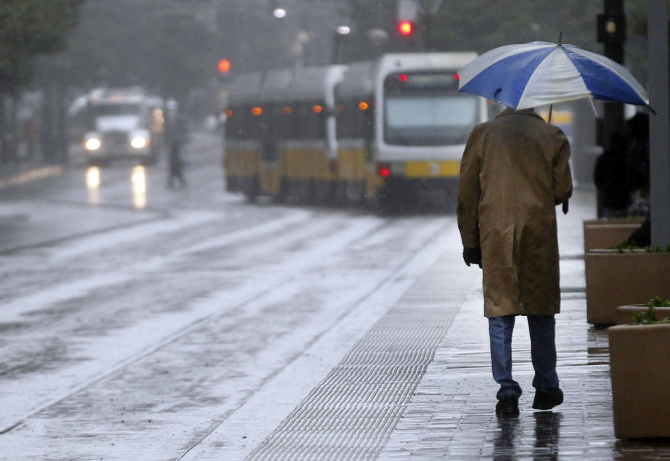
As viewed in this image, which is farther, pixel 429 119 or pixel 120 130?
pixel 120 130

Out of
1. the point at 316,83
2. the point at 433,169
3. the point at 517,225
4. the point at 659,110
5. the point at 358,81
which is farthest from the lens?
the point at 316,83

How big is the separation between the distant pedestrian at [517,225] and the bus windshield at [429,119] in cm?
2325

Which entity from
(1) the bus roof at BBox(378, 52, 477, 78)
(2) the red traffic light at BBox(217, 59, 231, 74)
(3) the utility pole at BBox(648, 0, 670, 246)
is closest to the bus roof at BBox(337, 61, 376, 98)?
(1) the bus roof at BBox(378, 52, 477, 78)

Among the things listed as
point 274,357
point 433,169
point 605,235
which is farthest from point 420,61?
point 274,357

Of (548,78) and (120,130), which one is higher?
(548,78)

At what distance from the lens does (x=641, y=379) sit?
6.64 m

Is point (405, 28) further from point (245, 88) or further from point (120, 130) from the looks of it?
point (120, 130)

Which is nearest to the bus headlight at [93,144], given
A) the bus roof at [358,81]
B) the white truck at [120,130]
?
the white truck at [120,130]

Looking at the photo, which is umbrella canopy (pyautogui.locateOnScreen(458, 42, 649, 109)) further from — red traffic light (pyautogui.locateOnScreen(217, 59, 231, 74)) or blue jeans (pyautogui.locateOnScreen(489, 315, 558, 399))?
red traffic light (pyautogui.locateOnScreen(217, 59, 231, 74))

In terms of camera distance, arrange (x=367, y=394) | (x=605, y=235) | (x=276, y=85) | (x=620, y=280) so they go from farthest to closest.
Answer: (x=276, y=85)
(x=605, y=235)
(x=620, y=280)
(x=367, y=394)

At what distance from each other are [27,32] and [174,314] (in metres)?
16.0

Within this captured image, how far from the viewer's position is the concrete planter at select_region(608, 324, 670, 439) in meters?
6.59

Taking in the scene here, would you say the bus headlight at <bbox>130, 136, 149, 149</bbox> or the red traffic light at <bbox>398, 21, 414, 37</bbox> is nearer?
the red traffic light at <bbox>398, 21, 414, 37</bbox>

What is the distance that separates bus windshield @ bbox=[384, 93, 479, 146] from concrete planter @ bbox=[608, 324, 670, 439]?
24112 mm
